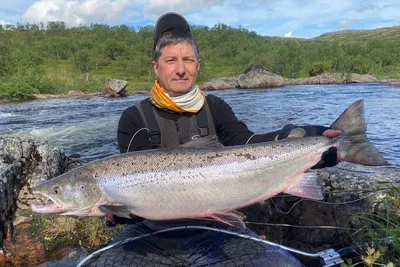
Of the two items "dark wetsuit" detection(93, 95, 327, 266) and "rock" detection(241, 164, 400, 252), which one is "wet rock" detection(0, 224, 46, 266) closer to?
"dark wetsuit" detection(93, 95, 327, 266)

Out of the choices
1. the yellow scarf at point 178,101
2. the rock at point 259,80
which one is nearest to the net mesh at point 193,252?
the yellow scarf at point 178,101

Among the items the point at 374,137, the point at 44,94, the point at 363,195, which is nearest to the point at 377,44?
the point at 44,94

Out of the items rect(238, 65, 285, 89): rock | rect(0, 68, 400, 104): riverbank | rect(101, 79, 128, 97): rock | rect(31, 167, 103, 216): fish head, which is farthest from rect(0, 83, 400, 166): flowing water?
rect(238, 65, 285, 89): rock

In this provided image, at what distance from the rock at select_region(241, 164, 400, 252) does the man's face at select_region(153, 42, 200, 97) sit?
78.9 inches

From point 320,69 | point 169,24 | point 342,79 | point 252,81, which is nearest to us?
point 169,24

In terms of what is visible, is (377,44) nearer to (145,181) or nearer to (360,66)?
(360,66)

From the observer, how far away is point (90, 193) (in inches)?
117

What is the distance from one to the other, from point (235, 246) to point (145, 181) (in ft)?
3.15

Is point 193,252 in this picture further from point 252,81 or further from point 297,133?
point 252,81

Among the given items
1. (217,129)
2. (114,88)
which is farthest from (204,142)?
(114,88)

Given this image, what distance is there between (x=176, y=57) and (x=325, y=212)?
Answer: 2763mm

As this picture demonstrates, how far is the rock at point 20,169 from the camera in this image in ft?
15.9

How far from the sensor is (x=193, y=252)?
124 inches

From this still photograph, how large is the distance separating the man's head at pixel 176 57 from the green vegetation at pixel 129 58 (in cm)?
3410
